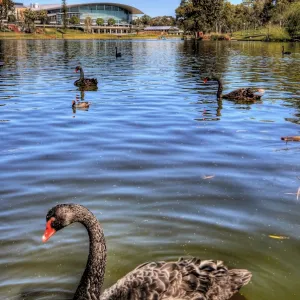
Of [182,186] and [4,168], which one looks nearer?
[182,186]

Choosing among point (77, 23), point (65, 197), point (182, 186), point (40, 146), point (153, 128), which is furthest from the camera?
point (77, 23)

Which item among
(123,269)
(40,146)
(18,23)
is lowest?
(123,269)

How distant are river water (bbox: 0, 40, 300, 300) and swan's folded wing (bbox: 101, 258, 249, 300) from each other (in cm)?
61

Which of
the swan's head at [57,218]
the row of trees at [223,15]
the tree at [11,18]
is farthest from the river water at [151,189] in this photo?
the tree at [11,18]

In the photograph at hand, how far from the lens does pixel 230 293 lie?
3965 mm

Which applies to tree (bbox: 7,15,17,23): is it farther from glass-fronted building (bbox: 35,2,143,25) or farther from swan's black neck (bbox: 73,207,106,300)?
swan's black neck (bbox: 73,207,106,300)

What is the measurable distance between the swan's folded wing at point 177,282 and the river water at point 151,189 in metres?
0.61

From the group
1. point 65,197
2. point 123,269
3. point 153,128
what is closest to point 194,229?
point 123,269

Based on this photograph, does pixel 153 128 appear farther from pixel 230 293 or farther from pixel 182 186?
pixel 230 293

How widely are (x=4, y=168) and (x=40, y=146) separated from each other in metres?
1.64

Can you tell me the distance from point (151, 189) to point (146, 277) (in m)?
3.23

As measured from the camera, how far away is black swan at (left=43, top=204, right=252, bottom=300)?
3.67 m

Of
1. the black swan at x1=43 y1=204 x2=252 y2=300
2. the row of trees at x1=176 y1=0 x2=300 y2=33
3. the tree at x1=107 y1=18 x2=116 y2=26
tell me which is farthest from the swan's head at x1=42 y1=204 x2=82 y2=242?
the tree at x1=107 y1=18 x2=116 y2=26

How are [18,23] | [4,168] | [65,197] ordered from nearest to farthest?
1. [65,197]
2. [4,168]
3. [18,23]
